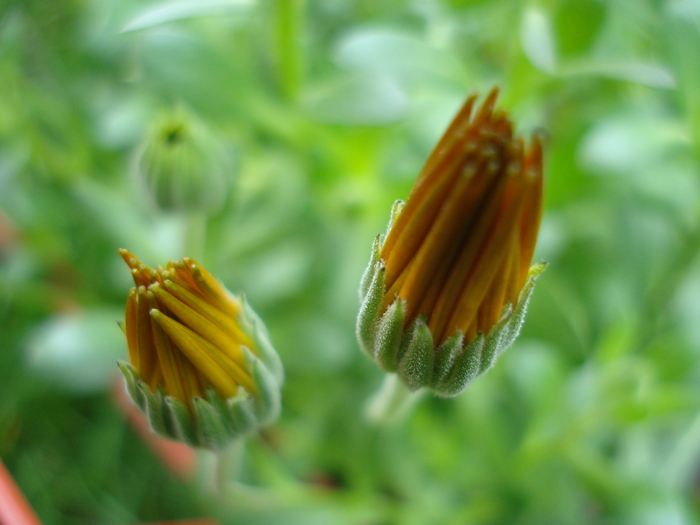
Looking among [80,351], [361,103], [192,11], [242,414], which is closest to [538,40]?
[361,103]

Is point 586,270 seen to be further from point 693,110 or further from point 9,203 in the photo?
point 9,203

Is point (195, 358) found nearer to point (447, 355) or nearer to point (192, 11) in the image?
point (447, 355)

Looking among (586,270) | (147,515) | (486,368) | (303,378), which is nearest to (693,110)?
(586,270)

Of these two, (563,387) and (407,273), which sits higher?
(563,387)

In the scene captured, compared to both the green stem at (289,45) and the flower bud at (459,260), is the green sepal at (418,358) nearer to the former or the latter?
the flower bud at (459,260)

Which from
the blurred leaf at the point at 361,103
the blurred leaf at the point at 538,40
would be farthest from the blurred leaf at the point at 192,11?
the blurred leaf at the point at 538,40

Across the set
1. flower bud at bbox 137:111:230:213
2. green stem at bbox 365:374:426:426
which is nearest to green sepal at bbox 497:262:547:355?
green stem at bbox 365:374:426:426
